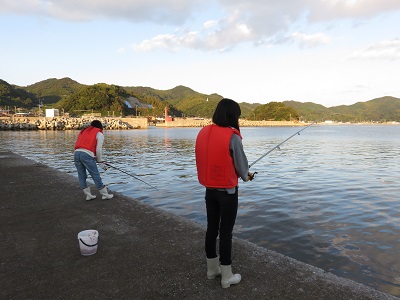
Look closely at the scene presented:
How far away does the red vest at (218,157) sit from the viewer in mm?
3496

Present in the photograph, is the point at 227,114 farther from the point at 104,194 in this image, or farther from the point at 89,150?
the point at 104,194

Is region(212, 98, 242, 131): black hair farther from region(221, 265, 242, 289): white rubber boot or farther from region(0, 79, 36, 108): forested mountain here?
region(0, 79, 36, 108): forested mountain

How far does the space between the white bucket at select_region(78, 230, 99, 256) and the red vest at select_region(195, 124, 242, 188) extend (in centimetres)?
208

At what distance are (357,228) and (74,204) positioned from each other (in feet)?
24.6

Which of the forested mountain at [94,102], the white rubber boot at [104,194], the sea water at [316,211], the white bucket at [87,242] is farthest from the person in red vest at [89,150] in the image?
the forested mountain at [94,102]

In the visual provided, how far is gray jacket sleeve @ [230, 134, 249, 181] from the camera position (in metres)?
3.49

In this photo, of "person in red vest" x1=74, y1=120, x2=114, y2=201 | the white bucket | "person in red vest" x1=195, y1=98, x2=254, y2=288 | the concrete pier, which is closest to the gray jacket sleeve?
"person in red vest" x1=195, y1=98, x2=254, y2=288

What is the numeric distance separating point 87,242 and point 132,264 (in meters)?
0.78

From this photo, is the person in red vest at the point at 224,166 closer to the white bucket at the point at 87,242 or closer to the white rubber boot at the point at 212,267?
the white rubber boot at the point at 212,267

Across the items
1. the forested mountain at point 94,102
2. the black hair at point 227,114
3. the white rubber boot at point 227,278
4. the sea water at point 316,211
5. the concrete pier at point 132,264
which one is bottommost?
the sea water at point 316,211

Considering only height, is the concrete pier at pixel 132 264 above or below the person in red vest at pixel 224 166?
below

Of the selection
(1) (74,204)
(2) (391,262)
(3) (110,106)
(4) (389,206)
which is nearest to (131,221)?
(1) (74,204)

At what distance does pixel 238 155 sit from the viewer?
11.5 feet

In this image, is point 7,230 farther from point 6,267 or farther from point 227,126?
point 227,126
